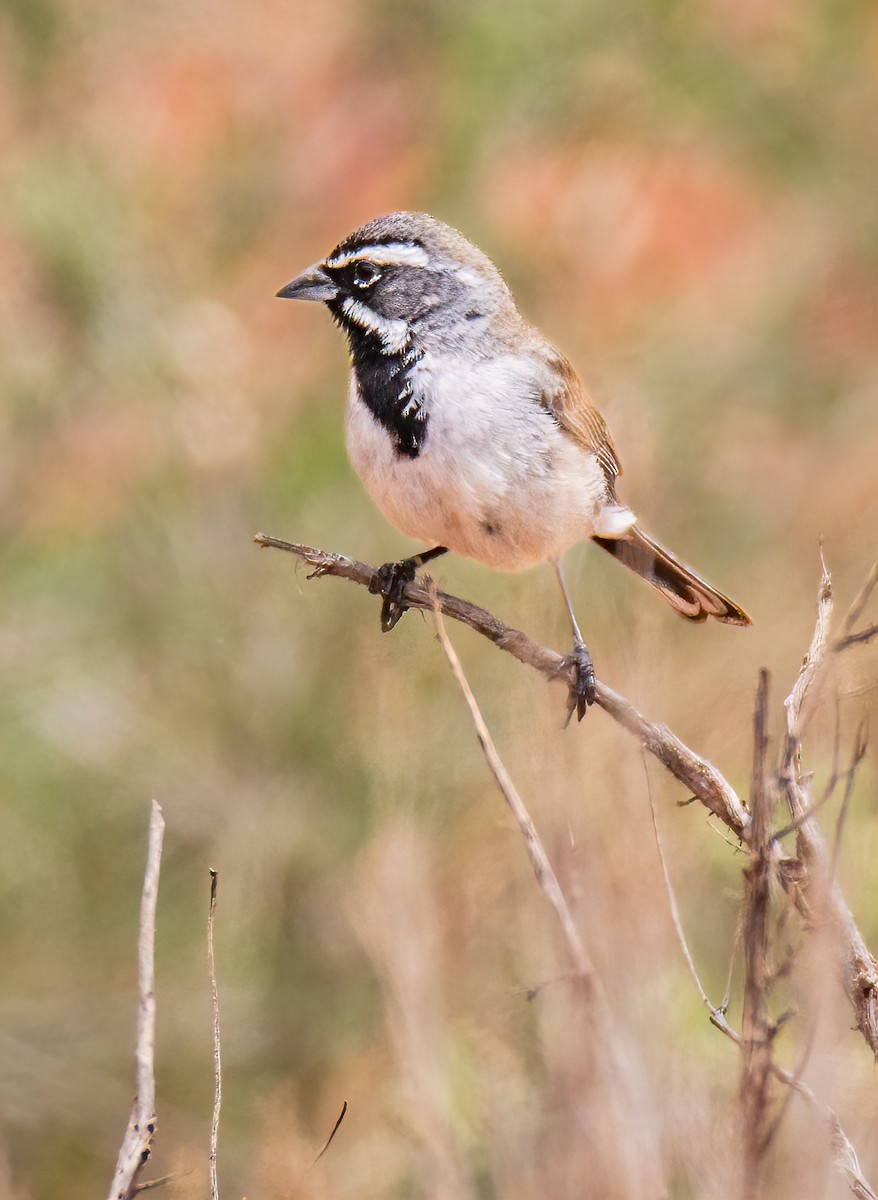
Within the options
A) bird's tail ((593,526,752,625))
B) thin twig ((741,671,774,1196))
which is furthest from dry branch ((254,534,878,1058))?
bird's tail ((593,526,752,625))

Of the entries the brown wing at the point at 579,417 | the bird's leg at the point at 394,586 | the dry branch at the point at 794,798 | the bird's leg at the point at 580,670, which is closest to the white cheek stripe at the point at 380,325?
the brown wing at the point at 579,417

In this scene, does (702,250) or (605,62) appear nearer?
(605,62)

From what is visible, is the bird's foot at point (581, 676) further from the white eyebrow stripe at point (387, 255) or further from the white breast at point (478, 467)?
the white eyebrow stripe at point (387, 255)

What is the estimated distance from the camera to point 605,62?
6.10m

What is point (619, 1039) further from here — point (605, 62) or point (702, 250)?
point (702, 250)

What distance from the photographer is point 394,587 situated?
12.1 feet

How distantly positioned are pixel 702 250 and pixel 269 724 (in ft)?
12.9

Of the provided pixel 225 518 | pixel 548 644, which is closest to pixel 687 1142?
pixel 548 644

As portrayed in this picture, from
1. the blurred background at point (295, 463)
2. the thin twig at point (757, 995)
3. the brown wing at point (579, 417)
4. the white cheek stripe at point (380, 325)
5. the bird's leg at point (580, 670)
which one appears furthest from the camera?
the blurred background at point (295, 463)

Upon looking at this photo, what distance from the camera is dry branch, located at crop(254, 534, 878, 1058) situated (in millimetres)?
1864

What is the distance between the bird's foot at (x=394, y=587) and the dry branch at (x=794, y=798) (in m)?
1.17

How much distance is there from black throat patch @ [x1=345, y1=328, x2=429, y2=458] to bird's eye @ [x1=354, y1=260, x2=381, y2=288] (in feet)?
0.38

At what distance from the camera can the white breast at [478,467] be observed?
3400 mm

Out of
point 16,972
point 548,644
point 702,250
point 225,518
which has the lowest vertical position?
point 548,644
